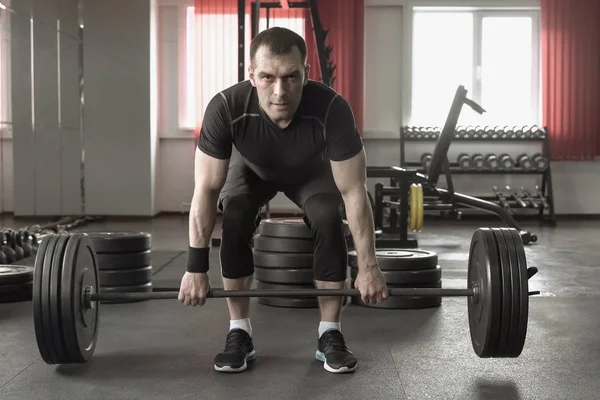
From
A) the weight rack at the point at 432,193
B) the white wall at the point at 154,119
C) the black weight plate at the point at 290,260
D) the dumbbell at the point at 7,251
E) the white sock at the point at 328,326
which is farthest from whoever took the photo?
the white wall at the point at 154,119

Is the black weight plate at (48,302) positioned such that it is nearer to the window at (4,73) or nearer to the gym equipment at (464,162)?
the window at (4,73)

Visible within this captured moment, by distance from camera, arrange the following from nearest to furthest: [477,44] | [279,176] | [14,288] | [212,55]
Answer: [279,176]
[14,288]
[212,55]
[477,44]

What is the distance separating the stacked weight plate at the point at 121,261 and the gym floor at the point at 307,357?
0.12 metres

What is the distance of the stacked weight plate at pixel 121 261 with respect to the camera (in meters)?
3.13

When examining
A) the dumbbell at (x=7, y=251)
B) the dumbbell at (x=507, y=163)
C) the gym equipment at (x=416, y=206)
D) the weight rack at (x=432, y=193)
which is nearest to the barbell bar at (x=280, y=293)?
the dumbbell at (x=7, y=251)

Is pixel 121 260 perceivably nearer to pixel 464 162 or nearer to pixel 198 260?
pixel 198 260

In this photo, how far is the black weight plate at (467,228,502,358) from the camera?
1.89 meters

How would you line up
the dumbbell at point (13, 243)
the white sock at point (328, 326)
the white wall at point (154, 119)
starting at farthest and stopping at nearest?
the white wall at point (154, 119) → the dumbbell at point (13, 243) → the white sock at point (328, 326)

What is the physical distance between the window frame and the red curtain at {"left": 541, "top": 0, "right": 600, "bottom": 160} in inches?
6.6

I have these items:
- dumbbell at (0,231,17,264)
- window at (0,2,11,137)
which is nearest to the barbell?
dumbbell at (0,231,17,264)

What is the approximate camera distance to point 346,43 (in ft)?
23.5

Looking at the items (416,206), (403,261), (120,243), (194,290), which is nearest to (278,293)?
(194,290)

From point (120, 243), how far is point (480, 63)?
17.1 ft

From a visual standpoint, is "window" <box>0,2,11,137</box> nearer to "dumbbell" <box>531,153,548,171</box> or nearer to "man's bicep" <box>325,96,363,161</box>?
"man's bicep" <box>325,96,363,161</box>
